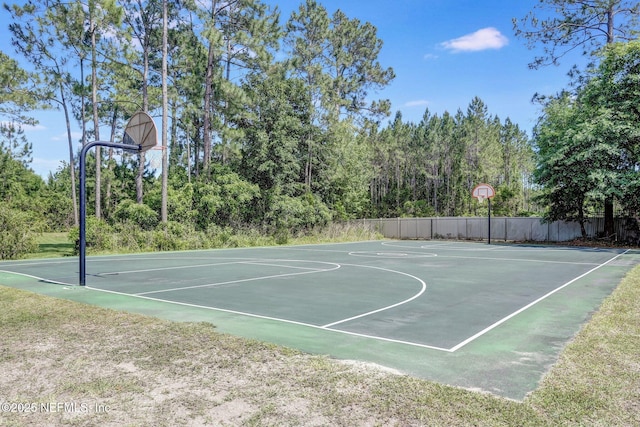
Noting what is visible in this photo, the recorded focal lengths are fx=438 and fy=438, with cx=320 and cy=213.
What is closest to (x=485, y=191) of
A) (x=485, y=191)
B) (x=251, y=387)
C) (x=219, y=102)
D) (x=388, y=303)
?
(x=485, y=191)

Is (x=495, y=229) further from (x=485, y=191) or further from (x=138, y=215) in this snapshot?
(x=138, y=215)

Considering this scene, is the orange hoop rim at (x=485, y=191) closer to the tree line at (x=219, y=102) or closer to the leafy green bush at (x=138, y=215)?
the tree line at (x=219, y=102)

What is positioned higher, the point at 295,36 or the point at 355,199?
the point at 295,36

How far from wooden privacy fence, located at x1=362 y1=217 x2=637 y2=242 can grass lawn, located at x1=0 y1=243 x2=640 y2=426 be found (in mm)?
21882

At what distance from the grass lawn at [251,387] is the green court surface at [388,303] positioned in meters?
0.28

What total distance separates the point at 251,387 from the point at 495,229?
2591 centimetres

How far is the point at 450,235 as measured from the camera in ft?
93.2

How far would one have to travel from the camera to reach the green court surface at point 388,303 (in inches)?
165

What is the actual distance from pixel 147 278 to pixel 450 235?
2238cm

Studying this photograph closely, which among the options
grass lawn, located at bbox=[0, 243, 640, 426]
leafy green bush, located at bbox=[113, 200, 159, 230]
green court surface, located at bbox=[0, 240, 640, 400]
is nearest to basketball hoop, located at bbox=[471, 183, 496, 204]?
green court surface, located at bbox=[0, 240, 640, 400]

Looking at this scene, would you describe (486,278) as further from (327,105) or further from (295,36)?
(295,36)

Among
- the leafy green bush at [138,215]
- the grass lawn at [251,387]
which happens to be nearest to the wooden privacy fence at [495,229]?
the leafy green bush at [138,215]

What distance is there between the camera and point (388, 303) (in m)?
6.83

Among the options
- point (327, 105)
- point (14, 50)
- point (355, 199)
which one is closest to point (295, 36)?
point (327, 105)
